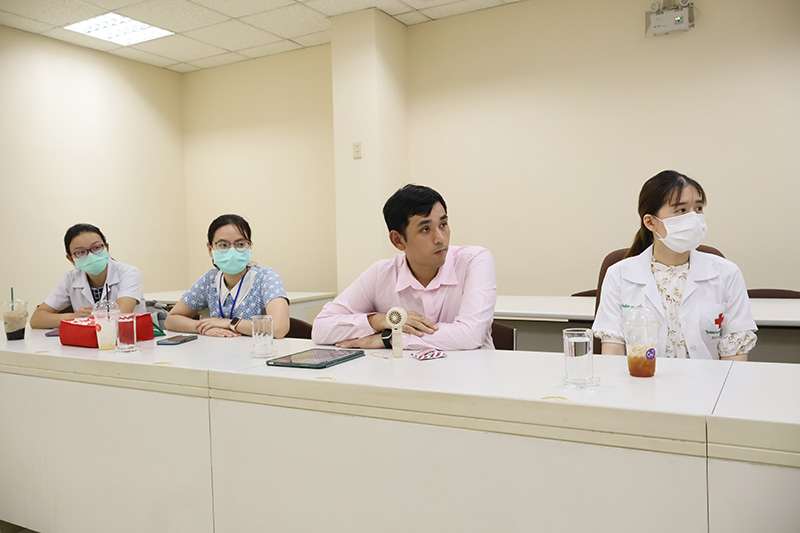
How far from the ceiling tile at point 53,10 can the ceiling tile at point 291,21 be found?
1064mm

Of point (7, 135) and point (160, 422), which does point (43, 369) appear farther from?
point (7, 135)

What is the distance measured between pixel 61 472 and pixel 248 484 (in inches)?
28.0

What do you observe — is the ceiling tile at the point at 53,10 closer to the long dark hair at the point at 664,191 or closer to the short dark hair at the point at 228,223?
the short dark hair at the point at 228,223

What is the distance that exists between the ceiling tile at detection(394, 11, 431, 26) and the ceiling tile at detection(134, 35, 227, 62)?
1.59 metres

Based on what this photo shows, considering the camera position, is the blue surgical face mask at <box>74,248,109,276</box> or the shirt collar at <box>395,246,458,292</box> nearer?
the shirt collar at <box>395,246,458,292</box>

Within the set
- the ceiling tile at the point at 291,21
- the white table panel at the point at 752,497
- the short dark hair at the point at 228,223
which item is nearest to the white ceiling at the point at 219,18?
the ceiling tile at the point at 291,21

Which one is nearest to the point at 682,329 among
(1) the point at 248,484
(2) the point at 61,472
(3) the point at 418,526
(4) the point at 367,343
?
(4) the point at 367,343

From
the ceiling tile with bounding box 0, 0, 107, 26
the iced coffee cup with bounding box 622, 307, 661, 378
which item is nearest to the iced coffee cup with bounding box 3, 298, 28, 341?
the iced coffee cup with bounding box 622, 307, 661, 378

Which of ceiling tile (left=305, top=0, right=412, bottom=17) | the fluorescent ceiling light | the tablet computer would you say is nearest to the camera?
the tablet computer

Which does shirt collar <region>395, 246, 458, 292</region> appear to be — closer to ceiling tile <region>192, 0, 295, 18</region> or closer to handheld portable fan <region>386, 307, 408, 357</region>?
handheld portable fan <region>386, 307, 408, 357</region>

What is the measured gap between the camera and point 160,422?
5.37 feet

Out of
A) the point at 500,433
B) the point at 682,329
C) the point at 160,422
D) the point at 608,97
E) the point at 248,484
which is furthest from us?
the point at 608,97

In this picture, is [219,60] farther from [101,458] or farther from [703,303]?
[703,303]

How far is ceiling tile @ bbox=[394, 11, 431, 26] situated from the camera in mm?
4629
